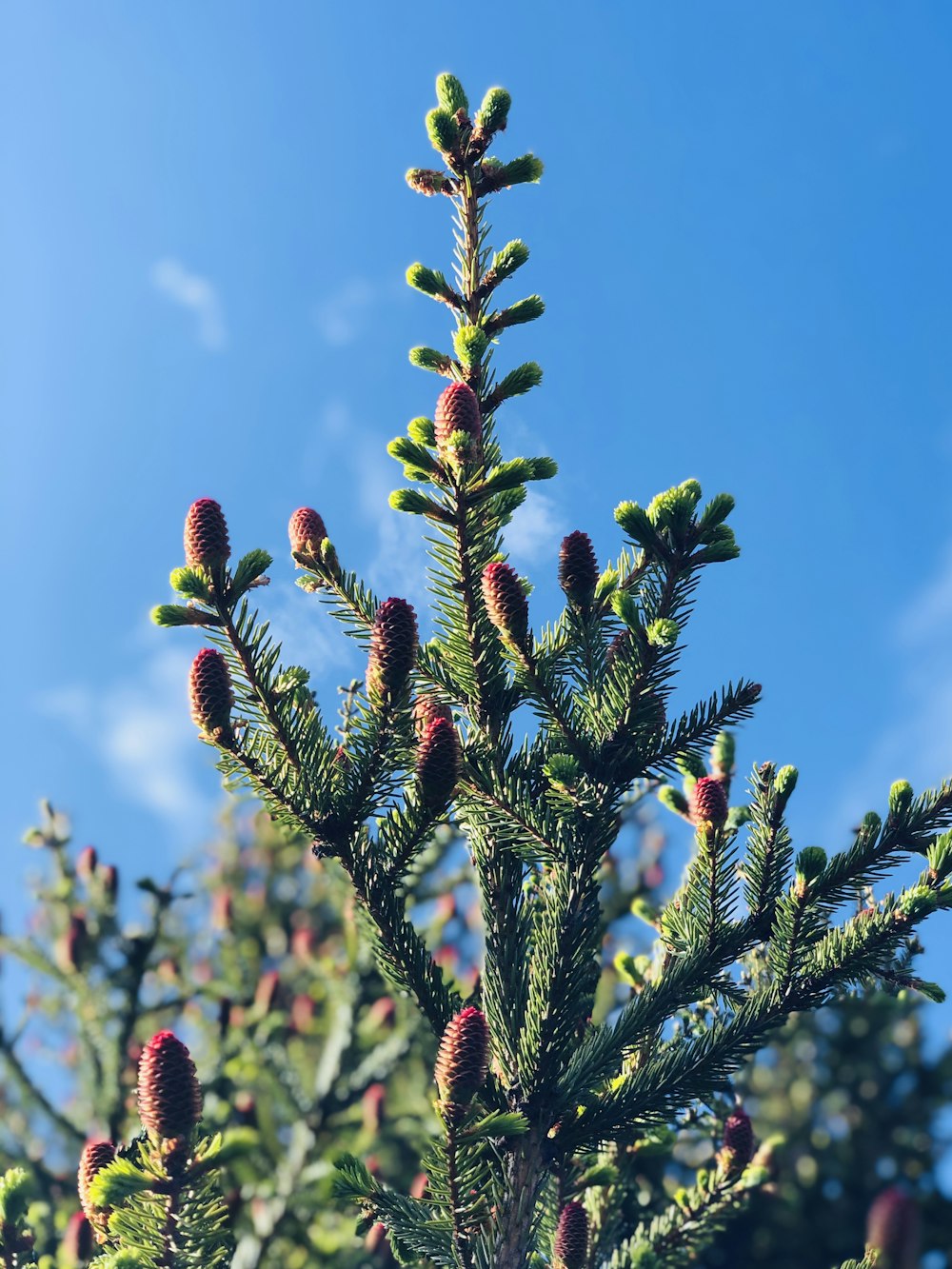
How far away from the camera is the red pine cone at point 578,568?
3.59 meters

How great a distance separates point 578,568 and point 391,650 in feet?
2.30

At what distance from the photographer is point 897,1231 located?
100cm

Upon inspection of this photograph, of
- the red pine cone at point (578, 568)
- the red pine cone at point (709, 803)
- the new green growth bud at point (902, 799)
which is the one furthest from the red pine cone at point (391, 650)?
the new green growth bud at point (902, 799)

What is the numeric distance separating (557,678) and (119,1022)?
4.62 meters

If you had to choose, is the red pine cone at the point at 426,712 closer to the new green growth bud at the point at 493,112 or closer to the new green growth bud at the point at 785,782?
the new green growth bud at the point at 785,782

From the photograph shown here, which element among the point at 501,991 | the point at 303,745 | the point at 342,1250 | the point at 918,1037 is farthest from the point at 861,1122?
the point at 303,745

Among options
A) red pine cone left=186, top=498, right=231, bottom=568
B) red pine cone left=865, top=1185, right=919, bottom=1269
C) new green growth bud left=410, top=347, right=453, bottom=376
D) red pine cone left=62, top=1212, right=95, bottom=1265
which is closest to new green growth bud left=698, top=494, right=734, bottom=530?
new green growth bud left=410, top=347, right=453, bottom=376

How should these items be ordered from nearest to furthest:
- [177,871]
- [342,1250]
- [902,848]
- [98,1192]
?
1. [98,1192]
2. [902,848]
3. [177,871]
4. [342,1250]

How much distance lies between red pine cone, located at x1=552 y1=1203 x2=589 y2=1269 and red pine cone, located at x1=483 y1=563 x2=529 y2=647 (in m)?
1.84

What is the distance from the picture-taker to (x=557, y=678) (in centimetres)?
361

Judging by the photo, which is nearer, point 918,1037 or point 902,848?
point 902,848

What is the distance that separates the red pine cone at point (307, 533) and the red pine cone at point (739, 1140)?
8.46 ft

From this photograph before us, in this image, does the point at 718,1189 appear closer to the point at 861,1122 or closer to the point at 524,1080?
the point at 524,1080

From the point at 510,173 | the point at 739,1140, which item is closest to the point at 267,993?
the point at 739,1140
